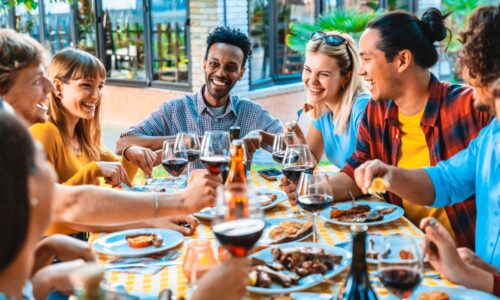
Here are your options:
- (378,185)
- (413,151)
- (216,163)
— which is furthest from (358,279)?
(413,151)

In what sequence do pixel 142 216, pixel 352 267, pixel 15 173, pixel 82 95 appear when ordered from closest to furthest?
pixel 15 173, pixel 352 267, pixel 142 216, pixel 82 95

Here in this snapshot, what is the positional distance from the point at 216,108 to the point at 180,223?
164 cm

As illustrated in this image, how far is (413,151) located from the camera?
288cm

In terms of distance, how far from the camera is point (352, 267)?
5.05 feet

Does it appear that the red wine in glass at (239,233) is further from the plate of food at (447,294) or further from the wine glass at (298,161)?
the wine glass at (298,161)

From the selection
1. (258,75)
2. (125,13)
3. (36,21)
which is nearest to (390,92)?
(258,75)

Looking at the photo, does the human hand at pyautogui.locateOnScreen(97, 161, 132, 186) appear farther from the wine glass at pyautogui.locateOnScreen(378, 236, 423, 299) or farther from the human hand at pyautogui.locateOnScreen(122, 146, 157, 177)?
the wine glass at pyautogui.locateOnScreen(378, 236, 423, 299)

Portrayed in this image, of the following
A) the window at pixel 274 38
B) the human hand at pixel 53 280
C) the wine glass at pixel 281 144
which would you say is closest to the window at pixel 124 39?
the window at pixel 274 38

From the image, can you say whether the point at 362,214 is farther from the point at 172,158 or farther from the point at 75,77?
the point at 75,77

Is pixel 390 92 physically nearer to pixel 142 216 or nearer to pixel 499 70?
pixel 499 70

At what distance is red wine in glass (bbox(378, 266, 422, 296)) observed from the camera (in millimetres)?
1428

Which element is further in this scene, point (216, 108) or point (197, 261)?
point (216, 108)

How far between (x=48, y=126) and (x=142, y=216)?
95 cm

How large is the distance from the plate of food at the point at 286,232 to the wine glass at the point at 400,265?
0.69 meters
